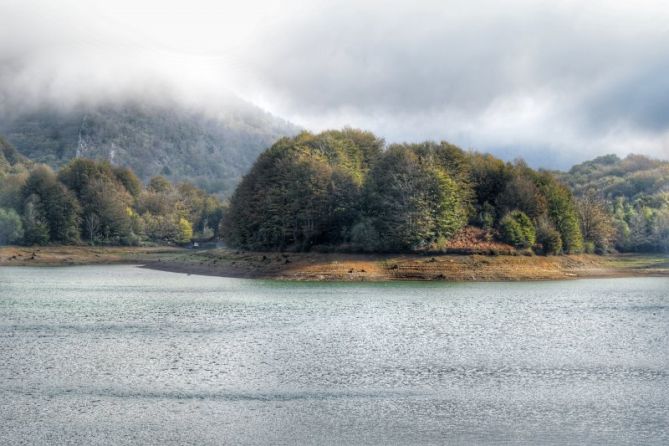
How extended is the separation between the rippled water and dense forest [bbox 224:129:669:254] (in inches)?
1402

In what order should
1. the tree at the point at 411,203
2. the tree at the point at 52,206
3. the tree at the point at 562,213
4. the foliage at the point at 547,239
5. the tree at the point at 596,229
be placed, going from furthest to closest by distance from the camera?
the tree at the point at 52,206
the tree at the point at 596,229
the tree at the point at 562,213
the foliage at the point at 547,239
the tree at the point at 411,203

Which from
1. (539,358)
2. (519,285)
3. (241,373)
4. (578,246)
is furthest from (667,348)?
(578,246)

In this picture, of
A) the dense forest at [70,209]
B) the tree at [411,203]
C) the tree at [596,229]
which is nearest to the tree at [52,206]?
the dense forest at [70,209]

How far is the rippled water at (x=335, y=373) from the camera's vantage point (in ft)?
79.9

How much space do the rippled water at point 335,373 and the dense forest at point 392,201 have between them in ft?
117

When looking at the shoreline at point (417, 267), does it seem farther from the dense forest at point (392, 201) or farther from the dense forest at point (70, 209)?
the dense forest at point (70, 209)

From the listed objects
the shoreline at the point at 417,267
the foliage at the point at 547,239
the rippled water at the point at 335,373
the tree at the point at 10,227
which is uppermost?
the tree at the point at 10,227

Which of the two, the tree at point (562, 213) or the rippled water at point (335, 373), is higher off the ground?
the tree at point (562, 213)

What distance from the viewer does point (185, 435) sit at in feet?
77.7

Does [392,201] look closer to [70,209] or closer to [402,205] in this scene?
[402,205]

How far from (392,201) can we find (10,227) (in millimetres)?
93892

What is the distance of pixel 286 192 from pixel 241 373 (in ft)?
257

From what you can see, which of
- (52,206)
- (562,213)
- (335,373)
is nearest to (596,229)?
(562,213)

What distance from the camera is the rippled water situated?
79.9 feet
